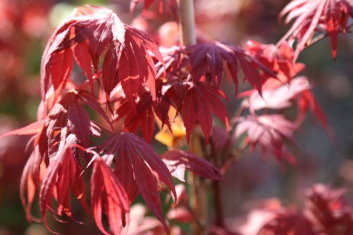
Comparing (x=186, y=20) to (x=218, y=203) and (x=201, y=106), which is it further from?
(x=218, y=203)

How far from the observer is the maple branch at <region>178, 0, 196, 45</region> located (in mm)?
1021

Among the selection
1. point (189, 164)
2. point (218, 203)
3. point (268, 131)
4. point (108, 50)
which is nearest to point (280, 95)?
point (268, 131)

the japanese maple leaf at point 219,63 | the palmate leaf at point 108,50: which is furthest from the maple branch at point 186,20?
the palmate leaf at point 108,50

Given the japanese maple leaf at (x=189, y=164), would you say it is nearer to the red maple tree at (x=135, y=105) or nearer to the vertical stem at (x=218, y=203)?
the red maple tree at (x=135, y=105)

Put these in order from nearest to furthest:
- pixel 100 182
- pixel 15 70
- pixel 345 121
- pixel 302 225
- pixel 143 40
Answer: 1. pixel 100 182
2. pixel 143 40
3. pixel 302 225
4. pixel 15 70
5. pixel 345 121

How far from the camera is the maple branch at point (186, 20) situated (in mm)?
1021

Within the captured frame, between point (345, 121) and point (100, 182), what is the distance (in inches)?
107

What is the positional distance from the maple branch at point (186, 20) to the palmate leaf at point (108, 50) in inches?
9.3

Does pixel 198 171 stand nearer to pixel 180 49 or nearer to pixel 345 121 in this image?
pixel 180 49

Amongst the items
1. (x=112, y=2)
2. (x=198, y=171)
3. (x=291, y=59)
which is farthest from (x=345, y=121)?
(x=198, y=171)

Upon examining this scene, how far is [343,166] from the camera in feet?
8.41

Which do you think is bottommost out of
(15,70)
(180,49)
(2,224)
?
(2,224)

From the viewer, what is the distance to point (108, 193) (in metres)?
0.70

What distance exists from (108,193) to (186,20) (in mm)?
477
